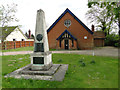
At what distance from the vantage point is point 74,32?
19547 millimetres

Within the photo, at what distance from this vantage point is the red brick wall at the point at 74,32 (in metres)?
19.1

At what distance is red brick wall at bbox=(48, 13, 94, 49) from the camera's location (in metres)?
19.1

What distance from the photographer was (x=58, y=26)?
66.0 ft

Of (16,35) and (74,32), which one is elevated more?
(16,35)

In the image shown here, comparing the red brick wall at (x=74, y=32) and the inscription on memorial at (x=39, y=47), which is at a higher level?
the red brick wall at (x=74, y=32)

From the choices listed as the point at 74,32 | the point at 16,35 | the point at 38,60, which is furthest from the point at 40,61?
the point at 16,35

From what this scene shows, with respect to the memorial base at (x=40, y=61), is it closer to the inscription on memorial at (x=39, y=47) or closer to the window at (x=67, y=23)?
the inscription on memorial at (x=39, y=47)

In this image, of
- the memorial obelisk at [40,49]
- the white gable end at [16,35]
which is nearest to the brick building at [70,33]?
the memorial obelisk at [40,49]

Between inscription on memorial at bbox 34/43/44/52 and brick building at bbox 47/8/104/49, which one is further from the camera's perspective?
brick building at bbox 47/8/104/49

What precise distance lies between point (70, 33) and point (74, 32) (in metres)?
0.84

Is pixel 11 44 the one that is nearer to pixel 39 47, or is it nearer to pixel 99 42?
pixel 39 47

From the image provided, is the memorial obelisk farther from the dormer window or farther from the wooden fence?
the wooden fence

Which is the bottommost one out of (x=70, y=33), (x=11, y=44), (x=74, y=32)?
(x=11, y=44)

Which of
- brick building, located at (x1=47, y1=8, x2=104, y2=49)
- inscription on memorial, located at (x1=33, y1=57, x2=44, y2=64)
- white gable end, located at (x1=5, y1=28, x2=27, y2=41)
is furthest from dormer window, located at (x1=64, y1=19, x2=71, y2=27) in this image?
white gable end, located at (x1=5, y1=28, x2=27, y2=41)
